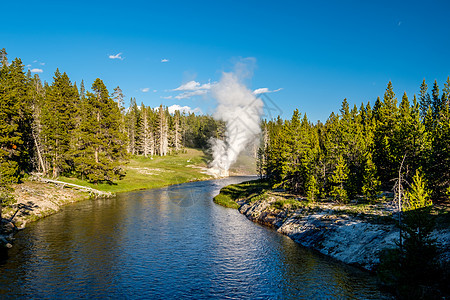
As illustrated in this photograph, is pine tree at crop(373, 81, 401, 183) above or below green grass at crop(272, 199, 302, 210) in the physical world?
above

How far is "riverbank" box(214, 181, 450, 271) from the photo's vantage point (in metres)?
24.7

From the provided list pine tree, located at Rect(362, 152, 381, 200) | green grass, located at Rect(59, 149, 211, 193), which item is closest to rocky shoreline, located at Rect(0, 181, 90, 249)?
green grass, located at Rect(59, 149, 211, 193)

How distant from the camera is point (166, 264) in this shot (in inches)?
982

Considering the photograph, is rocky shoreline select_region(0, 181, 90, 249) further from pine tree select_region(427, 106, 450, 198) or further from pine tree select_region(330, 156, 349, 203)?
pine tree select_region(427, 106, 450, 198)

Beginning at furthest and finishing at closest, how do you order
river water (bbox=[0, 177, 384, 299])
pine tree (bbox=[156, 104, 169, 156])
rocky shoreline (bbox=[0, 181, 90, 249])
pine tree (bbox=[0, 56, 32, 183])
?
pine tree (bbox=[156, 104, 169, 156])
pine tree (bbox=[0, 56, 32, 183])
rocky shoreline (bbox=[0, 181, 90, 249])
river water (bbox=[0, 177, 384, 299])

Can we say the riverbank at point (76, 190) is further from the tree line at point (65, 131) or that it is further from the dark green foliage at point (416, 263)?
the dark green foliage at point (416, 263)

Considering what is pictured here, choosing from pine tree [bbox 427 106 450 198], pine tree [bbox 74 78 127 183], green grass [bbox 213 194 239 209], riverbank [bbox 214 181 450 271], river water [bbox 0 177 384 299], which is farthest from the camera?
pine tree [bbox 74 78 127 183]

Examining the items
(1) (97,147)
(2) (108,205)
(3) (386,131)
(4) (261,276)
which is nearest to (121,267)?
(4) (261,276)

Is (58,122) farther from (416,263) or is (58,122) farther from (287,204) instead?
(416,263)

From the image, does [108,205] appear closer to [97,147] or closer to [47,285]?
[97,147]

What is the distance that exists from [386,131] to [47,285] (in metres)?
60.3

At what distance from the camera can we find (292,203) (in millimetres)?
42750

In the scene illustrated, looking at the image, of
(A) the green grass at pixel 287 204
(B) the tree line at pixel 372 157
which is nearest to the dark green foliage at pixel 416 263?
(B) the tree line at pixel 372 157

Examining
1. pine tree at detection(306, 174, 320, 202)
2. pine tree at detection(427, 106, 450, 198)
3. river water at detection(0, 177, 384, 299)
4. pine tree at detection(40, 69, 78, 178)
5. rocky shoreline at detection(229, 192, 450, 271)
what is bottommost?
river water at detection(0, 177, 384, 299)
